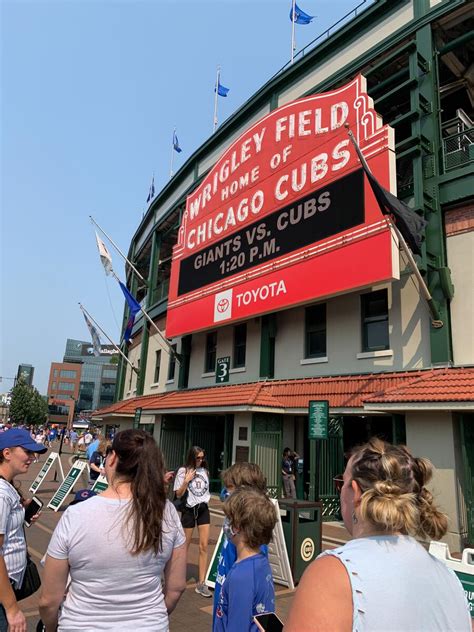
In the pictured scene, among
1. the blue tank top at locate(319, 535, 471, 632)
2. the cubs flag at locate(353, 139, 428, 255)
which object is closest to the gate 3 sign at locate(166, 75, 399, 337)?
the cubs flag at locate(353, 139, 428, 255)

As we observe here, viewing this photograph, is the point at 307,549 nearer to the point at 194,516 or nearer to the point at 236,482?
the point at 194,516

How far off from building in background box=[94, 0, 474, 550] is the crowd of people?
23.0 feet

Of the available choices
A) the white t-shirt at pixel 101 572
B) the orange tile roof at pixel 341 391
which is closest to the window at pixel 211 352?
the orange tile roof at pixel 341 391

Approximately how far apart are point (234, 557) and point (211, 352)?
14976 millimetres

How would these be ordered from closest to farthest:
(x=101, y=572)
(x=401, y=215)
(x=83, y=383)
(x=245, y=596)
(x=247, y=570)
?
1. (x=101, y=572)
2. (x=245, y=596)
3. (x=247, y=570)
4. (x=401, y=215)
5. (x=83, y=383)

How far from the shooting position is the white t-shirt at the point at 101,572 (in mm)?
2100

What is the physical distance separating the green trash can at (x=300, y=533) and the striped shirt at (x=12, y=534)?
4494 mm

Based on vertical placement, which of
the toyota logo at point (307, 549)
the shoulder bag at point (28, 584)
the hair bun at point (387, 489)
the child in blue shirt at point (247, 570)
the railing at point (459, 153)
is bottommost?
the toyota logo at point (307, 549)

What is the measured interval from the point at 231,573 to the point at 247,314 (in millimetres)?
12146

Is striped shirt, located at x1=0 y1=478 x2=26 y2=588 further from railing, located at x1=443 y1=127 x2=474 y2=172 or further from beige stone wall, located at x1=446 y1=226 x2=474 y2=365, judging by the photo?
railing, located at x1=443 y1=127 x2=474 y2=172

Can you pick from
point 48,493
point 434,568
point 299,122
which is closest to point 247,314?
point 299,122

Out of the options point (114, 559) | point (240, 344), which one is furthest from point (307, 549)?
point (240, 344)

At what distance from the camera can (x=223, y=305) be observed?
15953 mm

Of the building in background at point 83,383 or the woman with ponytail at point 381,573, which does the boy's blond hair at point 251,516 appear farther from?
the building in background at point 83,383
